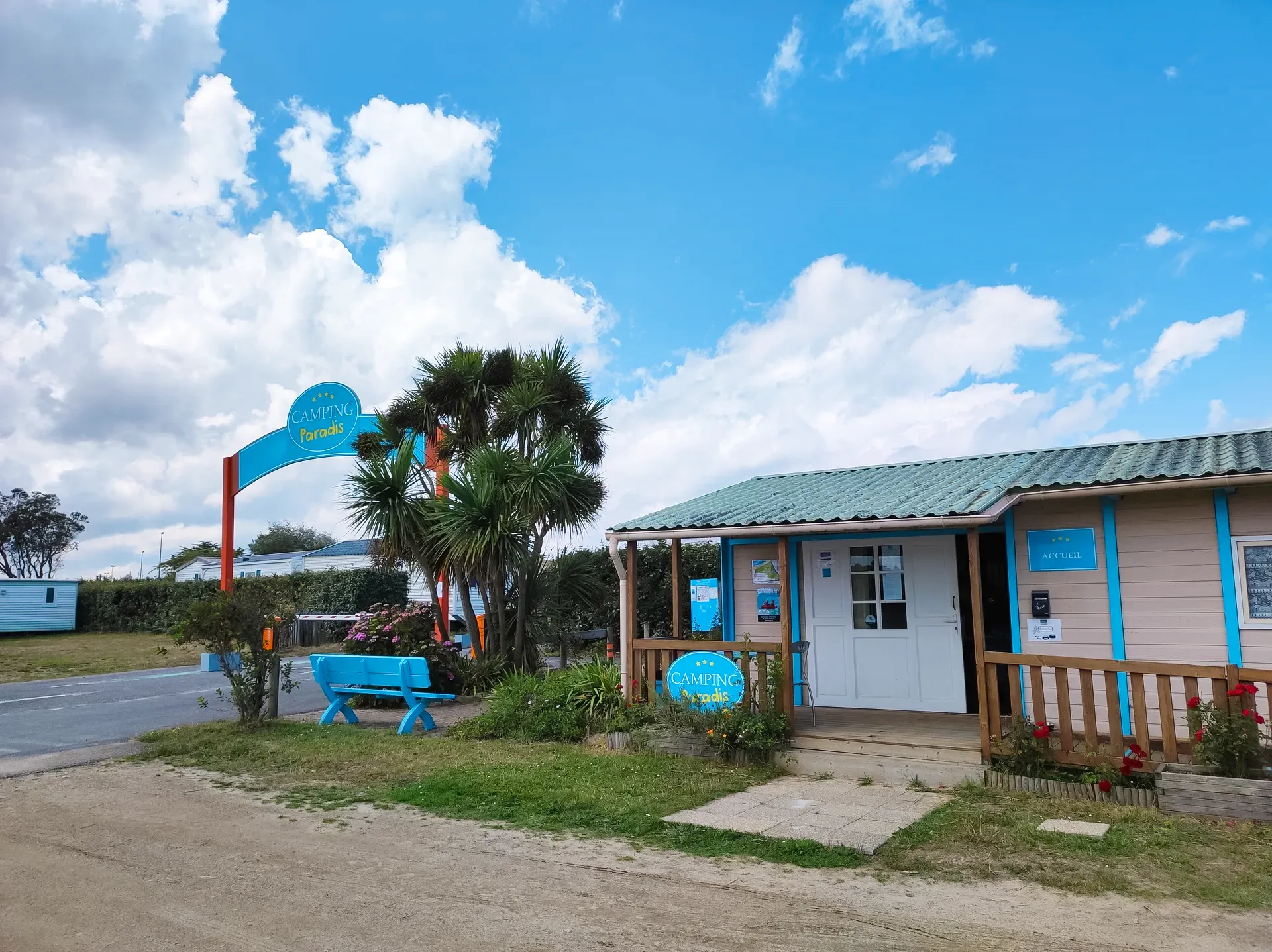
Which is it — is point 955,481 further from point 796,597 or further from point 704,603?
point 704,603

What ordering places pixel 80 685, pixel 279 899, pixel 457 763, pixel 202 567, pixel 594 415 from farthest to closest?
pixel 202 567
pixel 80 685
pixel 594 415
pixel 457 763
pixel 279 899

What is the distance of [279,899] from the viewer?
477cm

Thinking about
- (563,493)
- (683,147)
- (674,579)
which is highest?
(683,147)

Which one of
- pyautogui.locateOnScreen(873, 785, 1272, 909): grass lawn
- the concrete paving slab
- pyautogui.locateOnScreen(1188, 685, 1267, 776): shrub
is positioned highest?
pyautogui.locateOnScreen(1188, 685, 1267, 776): shrub

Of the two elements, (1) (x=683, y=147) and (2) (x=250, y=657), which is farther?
(1) (x=683, y=147)

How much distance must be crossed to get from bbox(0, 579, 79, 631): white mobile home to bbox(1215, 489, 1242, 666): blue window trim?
38.2m

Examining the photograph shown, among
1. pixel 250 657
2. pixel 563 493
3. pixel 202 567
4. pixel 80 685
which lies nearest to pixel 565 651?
pixel 563 493

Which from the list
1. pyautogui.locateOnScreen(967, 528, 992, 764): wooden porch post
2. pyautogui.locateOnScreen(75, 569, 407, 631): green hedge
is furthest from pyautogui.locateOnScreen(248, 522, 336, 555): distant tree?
pyautogui.locateOnScreen(967, 528, 992, 764): wooden porch post

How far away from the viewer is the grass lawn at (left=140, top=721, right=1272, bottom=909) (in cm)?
503

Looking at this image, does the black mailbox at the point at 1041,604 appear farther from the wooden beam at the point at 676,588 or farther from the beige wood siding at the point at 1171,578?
the wooden beam at the point at 676,588

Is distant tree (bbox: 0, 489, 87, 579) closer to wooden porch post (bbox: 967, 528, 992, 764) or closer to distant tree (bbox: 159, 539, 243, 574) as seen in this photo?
distant tree (bbox: 159, 539, 243, 574)

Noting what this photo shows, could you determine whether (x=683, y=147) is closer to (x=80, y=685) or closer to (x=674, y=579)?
(x=674, y=579)

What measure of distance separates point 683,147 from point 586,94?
1.58 meters

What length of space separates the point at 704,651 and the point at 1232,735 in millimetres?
4364
